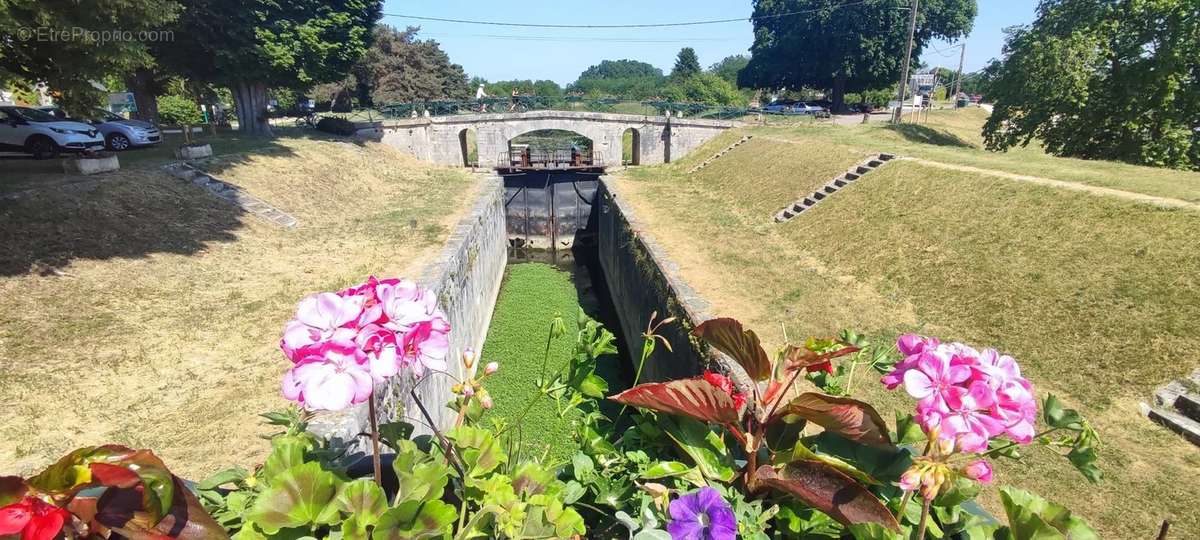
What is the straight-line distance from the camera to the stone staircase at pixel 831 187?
51.9ft

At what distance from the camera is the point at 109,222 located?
1026 cm

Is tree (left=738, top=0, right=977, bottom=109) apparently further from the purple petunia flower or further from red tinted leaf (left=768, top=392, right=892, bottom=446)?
the purple petunia flower

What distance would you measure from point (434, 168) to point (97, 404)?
903 inches

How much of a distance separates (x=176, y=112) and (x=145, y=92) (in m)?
10.8

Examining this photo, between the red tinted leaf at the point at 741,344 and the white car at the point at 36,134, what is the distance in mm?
18635

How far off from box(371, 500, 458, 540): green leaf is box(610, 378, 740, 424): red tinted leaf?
1.70 ft

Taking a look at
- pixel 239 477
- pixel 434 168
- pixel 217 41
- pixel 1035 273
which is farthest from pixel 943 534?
pixel 434 168

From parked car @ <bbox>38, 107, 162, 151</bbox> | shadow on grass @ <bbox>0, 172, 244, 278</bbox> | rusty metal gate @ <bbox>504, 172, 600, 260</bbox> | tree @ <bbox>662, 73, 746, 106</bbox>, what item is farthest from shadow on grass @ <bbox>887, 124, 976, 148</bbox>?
tree @ <bbox>662, 73, 746, 106</bbox>

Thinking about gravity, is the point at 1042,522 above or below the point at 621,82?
below

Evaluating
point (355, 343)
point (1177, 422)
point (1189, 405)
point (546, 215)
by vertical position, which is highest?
point (355, 343)

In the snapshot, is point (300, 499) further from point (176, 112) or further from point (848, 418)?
point (176, 112)

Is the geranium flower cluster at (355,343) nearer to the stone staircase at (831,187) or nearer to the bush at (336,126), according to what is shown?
the stone staircase at (831,187)

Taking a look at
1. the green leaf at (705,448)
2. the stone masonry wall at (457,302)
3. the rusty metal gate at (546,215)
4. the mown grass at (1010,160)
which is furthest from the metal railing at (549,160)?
the green leaf at (705,448)

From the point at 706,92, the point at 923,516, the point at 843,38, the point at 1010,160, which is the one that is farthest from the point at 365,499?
the point at 706,92
